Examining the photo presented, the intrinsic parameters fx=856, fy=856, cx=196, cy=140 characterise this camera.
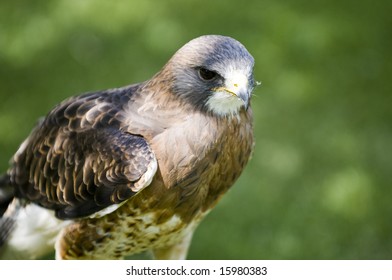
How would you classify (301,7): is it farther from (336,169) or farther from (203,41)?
(203,41)

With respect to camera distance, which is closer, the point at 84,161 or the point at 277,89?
the point at 84,161

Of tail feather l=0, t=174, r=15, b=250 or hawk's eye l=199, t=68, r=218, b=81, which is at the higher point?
hawk's eye l=199, t=68, r=218, b=81

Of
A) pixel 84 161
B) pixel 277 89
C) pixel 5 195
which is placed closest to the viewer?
pixel 84 161

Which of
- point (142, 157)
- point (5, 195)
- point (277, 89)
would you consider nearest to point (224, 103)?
point (142, 157)

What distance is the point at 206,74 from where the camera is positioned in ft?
13.5

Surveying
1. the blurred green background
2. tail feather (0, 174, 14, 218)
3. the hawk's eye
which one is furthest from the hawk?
the blurred green background

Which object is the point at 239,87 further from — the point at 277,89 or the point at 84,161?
the point at 277,89

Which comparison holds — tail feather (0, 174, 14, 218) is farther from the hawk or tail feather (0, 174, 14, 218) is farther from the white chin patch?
the white chin patch

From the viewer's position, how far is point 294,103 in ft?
23.9

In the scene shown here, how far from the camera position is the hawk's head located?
157 inches

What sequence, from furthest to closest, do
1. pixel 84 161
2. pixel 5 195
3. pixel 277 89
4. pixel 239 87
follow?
pixel 277 89
pixel 5 195
pixel 84 161
pixel 239 87

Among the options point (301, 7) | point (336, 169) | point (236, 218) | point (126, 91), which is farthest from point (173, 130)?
point (301, 7)

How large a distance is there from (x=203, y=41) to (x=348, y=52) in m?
3.89

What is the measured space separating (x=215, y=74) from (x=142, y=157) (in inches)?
21.4
